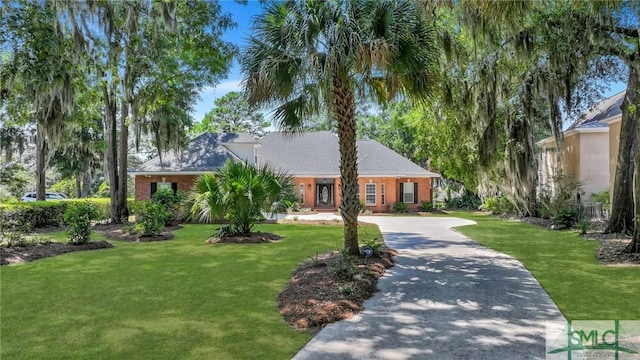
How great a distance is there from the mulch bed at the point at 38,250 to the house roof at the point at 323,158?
15.8 meters

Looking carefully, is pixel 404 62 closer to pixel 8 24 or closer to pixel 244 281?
pixel 244 281

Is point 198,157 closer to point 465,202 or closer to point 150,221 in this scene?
point 150,221

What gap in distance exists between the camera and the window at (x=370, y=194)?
27.1 m

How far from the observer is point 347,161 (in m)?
8.52

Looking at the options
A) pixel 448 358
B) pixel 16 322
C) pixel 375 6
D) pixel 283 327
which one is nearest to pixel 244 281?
pixel 283 327

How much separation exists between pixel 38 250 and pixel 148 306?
20.3 ft

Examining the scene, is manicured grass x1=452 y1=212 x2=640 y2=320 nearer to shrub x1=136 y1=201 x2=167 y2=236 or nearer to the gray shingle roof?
the gray shingle roof

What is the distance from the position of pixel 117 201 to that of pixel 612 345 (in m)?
17.9

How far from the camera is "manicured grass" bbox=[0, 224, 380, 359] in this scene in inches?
169

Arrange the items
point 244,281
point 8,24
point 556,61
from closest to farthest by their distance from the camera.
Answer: point 244,281 < point 8,24 < point 556,61

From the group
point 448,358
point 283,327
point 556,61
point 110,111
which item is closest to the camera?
point 448,358

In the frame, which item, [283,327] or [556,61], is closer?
[283,327]

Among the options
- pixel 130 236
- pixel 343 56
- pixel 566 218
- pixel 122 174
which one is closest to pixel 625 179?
pixel 566 218

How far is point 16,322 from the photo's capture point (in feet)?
16.8
